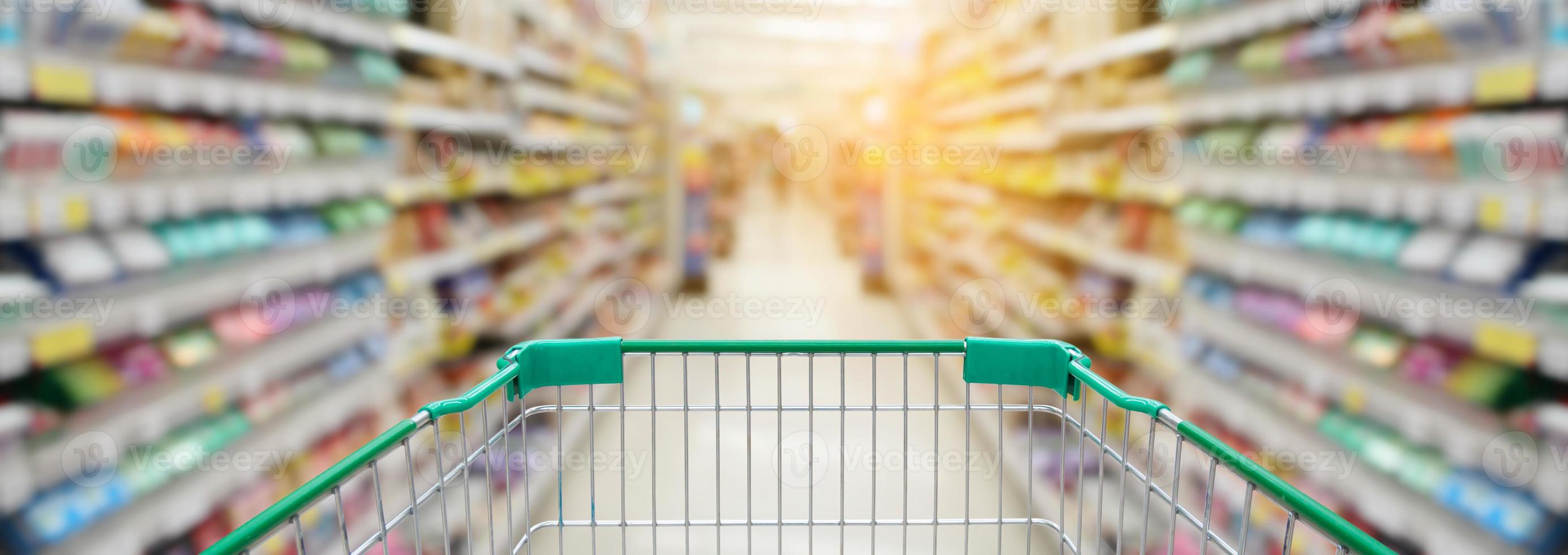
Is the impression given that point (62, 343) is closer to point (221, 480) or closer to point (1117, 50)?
point (221, 480)

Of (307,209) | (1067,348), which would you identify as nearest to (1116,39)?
(1067,348)

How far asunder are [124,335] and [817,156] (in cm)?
1599

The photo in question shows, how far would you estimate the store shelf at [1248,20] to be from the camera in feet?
6.82

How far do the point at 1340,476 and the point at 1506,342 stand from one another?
575mm

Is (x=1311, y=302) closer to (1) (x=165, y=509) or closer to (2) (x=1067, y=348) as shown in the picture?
(2) (x=1067, y=348)

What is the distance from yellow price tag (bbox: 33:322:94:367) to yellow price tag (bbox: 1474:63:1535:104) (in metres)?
2.63

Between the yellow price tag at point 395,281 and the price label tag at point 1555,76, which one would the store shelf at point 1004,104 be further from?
the yellow price tag at point 395,281

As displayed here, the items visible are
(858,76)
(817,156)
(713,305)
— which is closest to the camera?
(713,305)

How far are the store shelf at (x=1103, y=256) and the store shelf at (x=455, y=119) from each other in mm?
2401

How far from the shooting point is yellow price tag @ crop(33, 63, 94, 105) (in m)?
1.40

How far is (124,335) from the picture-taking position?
1727 millimetres

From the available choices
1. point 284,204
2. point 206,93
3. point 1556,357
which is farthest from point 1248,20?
→ point 284,204

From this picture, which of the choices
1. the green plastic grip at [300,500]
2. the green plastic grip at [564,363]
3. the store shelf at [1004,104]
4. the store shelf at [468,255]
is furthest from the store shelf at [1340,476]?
the store shelf at [468,255]

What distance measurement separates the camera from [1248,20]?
2.32 m
